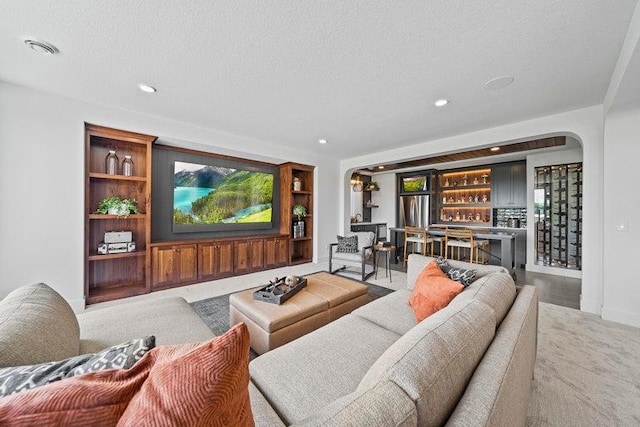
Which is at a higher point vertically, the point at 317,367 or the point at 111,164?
the point at 111,164

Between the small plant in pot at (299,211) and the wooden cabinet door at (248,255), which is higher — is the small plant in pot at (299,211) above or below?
above

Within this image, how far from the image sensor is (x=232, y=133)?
412 centimetres

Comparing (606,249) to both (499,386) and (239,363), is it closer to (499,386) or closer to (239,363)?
(499,386)

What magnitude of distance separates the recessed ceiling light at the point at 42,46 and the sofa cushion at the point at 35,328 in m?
1.88

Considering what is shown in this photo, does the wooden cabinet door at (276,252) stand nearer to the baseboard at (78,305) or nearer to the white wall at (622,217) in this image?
the baseboard at (78,305)

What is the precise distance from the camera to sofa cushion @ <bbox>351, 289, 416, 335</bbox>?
170 centimetres

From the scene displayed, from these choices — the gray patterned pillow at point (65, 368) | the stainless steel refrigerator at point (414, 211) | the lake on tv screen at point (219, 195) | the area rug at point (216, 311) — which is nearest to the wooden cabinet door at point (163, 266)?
the lake on tv screen at point (219, 195)

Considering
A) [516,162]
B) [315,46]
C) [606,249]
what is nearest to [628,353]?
[606,249]

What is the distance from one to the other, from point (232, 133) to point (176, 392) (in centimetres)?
417

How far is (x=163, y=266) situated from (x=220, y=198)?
146cm

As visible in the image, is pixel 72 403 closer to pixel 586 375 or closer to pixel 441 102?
pixel 586 375

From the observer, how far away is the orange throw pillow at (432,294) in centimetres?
165

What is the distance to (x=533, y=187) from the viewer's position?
16.5 ft

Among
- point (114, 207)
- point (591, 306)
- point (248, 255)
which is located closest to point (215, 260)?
point (248, 255)
